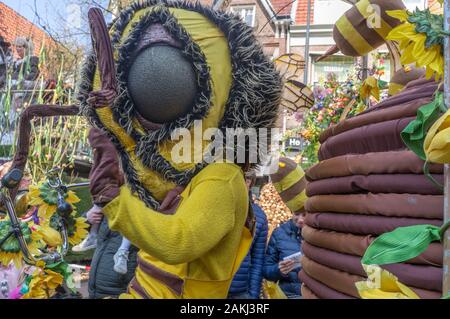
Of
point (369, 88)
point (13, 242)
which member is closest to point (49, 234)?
point (13, 242)

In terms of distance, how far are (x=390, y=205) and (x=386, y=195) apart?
0.10ft

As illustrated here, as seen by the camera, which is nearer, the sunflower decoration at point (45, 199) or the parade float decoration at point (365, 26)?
the parade float decoration at point (365, 26)

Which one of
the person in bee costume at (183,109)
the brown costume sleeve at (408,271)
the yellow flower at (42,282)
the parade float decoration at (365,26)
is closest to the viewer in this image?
the brown costume sleeve at (408,271)

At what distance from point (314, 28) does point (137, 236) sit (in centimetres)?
971

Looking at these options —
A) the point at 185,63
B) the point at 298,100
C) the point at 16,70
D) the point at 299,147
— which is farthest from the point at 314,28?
the point at 185,63

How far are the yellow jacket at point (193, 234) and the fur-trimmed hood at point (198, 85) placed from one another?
12cm

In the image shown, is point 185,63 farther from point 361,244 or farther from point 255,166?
point 361,244

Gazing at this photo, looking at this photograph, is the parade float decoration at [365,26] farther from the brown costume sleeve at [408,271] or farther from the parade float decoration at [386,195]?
the brown costume sleeve at [408,271]

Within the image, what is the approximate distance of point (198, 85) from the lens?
1461mm

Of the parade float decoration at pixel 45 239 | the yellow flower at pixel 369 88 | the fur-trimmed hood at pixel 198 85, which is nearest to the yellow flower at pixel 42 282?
the parade float decoration at pixel 45 239

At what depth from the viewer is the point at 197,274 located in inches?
58.1

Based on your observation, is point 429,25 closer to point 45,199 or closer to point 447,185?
point 447,185

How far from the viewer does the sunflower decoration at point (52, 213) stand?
2.10m
